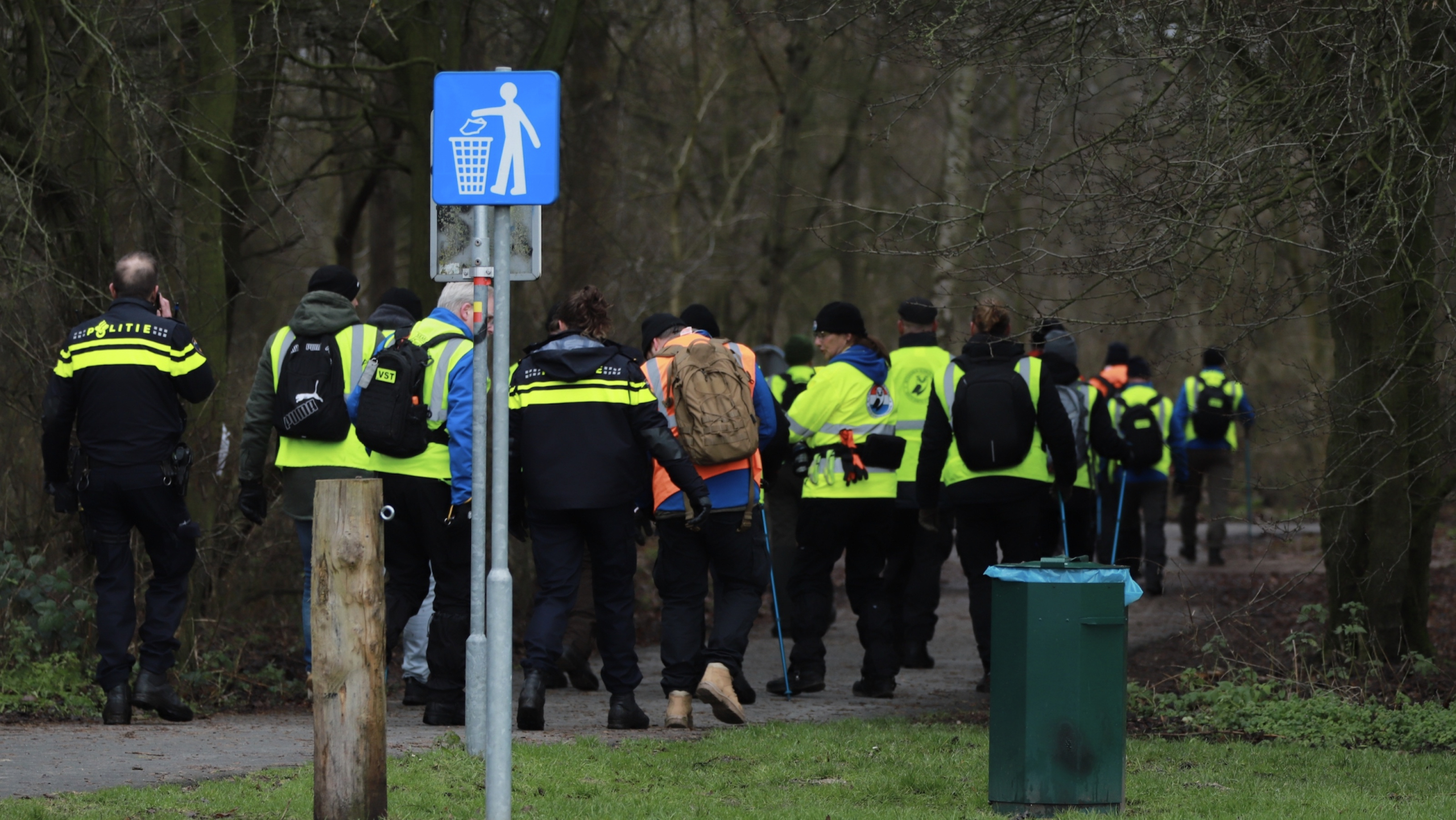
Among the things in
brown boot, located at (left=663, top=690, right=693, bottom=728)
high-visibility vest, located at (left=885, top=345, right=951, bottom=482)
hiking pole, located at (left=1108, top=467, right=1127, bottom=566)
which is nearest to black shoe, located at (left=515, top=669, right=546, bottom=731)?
brown boot, located at (left=663, top=690, right=693, bottom=728)

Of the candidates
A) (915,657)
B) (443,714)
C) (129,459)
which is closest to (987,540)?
(915,657)

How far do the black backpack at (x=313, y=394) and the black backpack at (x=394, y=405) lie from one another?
0.19m

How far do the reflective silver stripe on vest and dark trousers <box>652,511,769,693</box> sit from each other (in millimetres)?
1184

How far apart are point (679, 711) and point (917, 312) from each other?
2.77m

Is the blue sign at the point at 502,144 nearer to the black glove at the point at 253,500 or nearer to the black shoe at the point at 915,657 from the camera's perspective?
the black glove at the point at 253,500

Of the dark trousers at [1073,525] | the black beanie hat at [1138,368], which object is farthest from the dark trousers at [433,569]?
the black beanie hat at [1138,368]

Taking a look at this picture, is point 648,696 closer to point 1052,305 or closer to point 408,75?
Answer: point 1052,305

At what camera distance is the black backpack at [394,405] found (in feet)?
25.5

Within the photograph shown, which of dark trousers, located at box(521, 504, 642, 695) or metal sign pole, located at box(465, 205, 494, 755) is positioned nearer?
metal sign pole, located at box(465, 205, 494, 755)

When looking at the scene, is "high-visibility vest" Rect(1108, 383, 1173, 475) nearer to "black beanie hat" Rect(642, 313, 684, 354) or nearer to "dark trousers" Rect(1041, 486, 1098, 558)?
"dark trousers" Rect(1041, 486, 1098, 558)

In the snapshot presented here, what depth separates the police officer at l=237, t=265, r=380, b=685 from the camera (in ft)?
26.5

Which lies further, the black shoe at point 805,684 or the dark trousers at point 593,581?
the black shoe at point 805,684

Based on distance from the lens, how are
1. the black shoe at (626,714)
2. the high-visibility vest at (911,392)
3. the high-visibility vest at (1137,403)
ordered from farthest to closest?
the high-visibility vest at (1137,403), the high-visibility vest at (911,392), the black shoe at (626,714)

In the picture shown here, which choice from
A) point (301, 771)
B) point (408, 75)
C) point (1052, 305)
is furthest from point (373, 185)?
point (301, 771)
